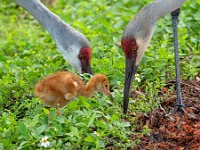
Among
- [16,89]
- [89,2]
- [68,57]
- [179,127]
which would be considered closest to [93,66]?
[68,57]

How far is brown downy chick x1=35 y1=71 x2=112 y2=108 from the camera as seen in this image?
18.6 feet

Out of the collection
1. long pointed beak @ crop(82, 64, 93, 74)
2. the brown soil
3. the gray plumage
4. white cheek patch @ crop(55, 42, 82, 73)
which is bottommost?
→ the brown soil

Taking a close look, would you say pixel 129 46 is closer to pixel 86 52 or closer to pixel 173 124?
pixel 86 52

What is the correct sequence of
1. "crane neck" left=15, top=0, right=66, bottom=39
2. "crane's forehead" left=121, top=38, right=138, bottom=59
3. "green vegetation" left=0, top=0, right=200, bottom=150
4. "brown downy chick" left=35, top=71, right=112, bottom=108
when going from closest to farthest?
"green vegetation" left=0, top=0, right=200, bottom=150, "brown downy chick" left=35, top=71, right=112, bottom=108, "crane's forehead" left=121, top=38, right=138, bottom=59, "crane neck" left=15, top=0, right=66, bottom=39

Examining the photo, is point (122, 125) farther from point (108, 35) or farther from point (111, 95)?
point (108, 35)

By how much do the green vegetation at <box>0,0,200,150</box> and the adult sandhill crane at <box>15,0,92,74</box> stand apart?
289mm

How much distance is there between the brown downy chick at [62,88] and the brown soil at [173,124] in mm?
562

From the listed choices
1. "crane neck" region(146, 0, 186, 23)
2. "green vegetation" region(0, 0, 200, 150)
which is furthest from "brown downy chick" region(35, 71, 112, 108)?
"crane neck" region(146, 0, 186, 23)

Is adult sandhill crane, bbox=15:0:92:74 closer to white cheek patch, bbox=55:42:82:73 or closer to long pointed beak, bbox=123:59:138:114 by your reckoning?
white cheek patch, bbox=55:42:82:73

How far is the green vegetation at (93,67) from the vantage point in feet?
17.9

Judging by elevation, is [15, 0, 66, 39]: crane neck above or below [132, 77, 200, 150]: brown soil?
above

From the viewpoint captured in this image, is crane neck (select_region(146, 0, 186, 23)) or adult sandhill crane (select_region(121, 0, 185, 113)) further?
crane neck (select_region(146, 0, 186, 23))

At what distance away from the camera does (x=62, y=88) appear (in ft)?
18.6

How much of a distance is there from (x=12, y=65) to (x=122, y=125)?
212 centimetres
